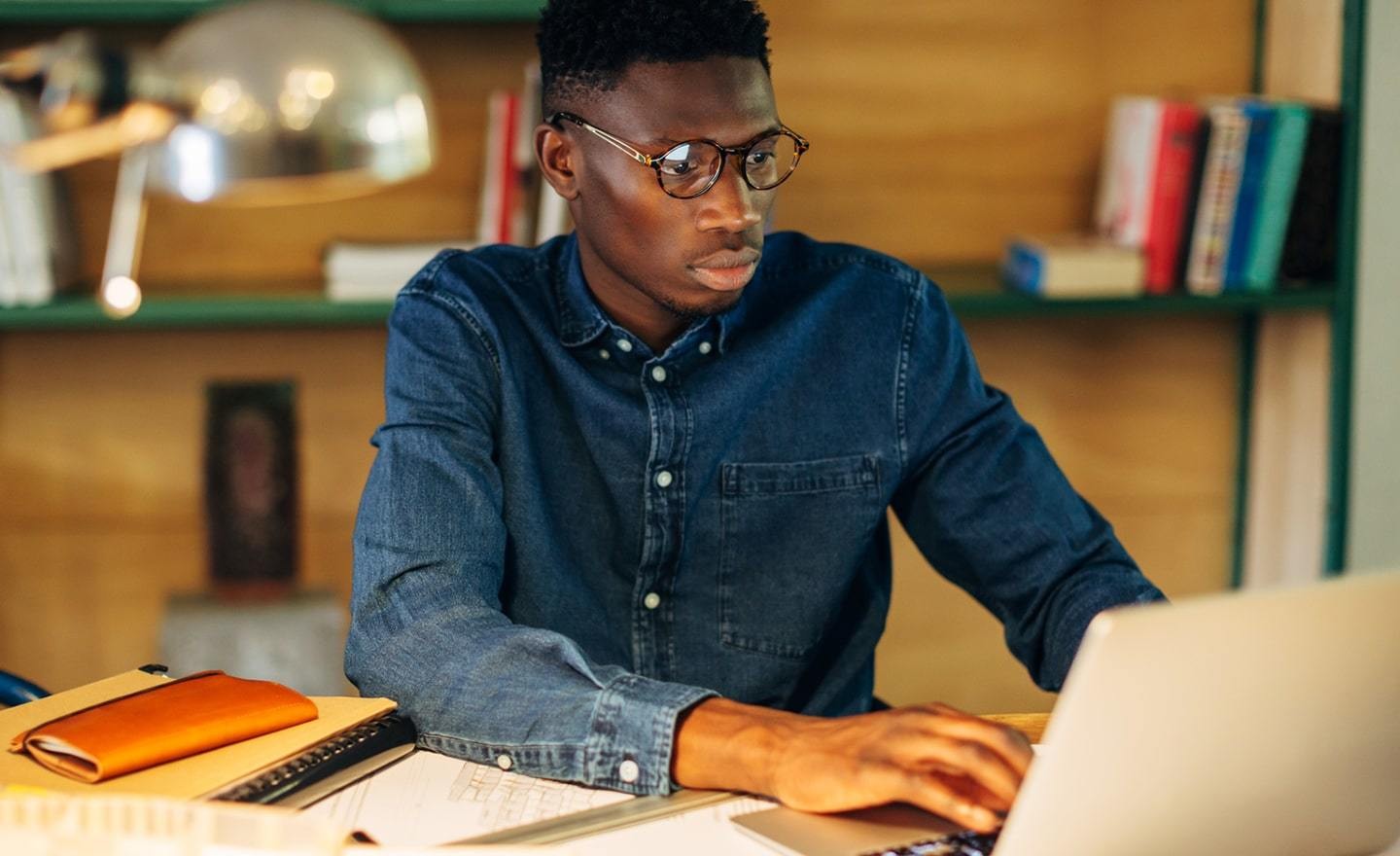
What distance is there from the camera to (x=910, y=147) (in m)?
2.33

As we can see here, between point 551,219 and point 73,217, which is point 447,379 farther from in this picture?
point 73,217

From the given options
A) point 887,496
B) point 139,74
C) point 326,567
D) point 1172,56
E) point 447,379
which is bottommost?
point 326,567

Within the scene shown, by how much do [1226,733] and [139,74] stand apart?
641 millimetres

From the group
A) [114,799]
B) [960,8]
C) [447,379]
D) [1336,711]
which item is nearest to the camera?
[114,799]

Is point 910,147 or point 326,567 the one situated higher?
point 910,147

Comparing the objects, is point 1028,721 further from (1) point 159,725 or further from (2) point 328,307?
(2) point 328,307

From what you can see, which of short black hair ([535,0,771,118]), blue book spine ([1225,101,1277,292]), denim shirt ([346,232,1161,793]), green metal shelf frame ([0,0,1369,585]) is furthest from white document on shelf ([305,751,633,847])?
blue book spine ([1225,101,1277,292])

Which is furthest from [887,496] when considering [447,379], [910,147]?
[910,147]

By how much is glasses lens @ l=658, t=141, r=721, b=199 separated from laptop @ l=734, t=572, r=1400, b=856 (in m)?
0.64

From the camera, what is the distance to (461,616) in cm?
111

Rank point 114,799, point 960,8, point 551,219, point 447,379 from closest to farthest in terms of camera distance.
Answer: point 114,799
point 447,379
point 551,219
point 960,8

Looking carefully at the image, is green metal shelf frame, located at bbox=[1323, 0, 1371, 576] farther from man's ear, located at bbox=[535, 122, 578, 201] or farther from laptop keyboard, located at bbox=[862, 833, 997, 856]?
laptop keyboard, located at bbox=[862, 833, 997, 856]

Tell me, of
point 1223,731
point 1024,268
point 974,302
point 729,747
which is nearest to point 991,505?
point 729,747

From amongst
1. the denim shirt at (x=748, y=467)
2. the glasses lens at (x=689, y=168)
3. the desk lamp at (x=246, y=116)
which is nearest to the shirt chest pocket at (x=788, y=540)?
the denim shirt at (x=748, y=467)
